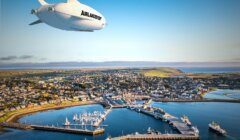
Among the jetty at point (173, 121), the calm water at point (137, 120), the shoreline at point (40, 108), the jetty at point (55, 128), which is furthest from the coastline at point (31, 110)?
the jetty at point (173, 121)

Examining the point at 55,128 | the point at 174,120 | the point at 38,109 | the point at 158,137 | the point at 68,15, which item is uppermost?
the point at 68,15

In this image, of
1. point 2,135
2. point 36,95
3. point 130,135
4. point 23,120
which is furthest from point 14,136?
point 36,95

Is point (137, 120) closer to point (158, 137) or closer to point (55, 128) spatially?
point (158, 137)

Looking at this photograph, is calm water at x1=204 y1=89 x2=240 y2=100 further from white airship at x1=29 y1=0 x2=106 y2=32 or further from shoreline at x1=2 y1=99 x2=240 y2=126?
white airship at x1=29 y1=0 x2=106 y2=32

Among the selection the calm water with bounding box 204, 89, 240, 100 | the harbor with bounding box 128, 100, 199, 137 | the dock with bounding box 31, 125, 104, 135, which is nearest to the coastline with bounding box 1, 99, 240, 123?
the calm water with bounding box 204, 89, 240, 100

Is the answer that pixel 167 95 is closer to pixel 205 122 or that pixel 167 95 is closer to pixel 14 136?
pixel 205 122

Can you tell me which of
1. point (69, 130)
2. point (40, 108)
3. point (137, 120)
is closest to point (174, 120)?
point (137, 120)

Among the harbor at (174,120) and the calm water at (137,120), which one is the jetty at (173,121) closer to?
the harbor at (174,120)
